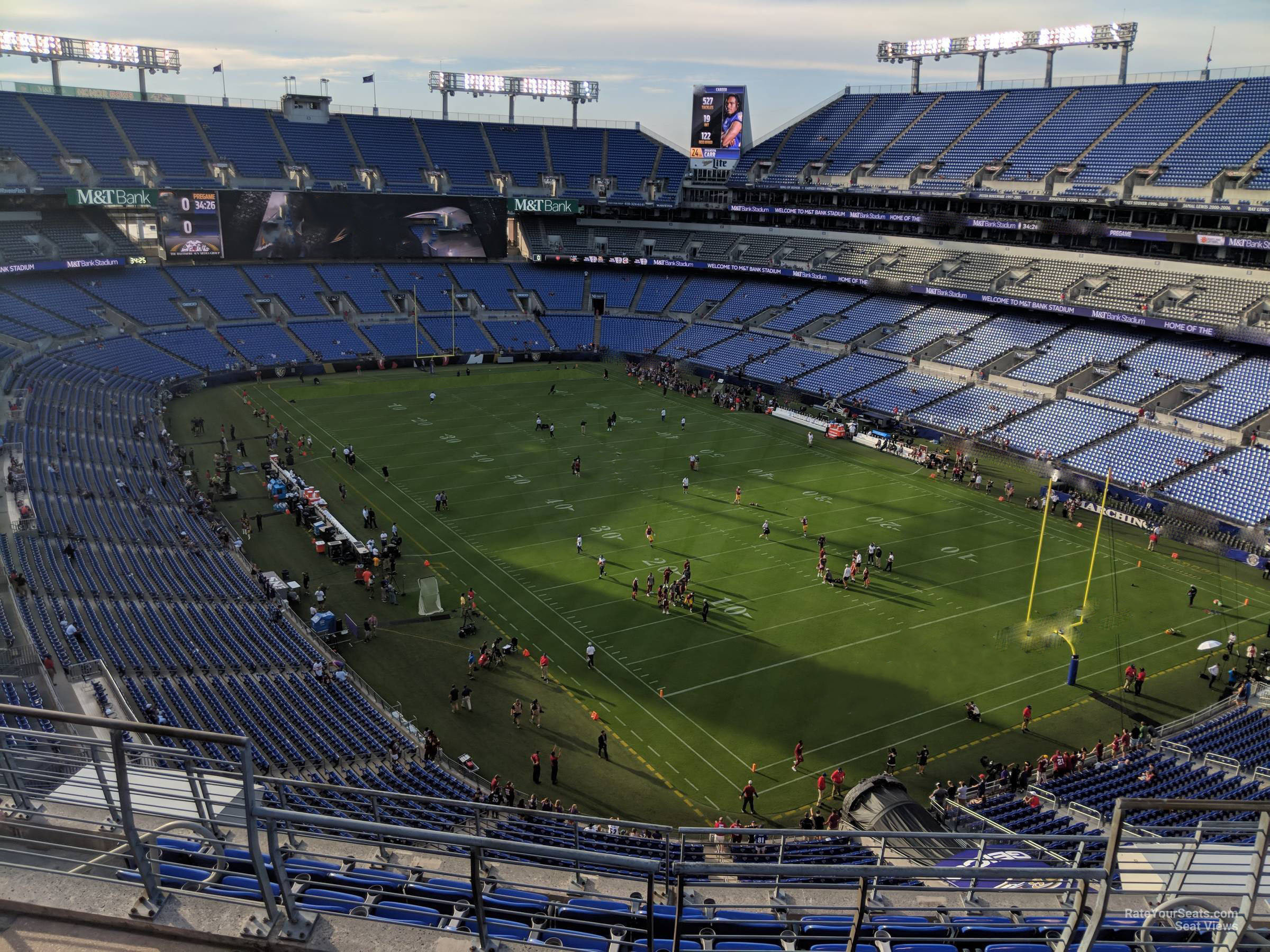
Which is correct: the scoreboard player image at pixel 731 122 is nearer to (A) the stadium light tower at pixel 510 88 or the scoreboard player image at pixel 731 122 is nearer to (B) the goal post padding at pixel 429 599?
(A) the stadium light tower at pixel 510 88

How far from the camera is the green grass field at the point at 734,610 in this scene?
83.7 feet

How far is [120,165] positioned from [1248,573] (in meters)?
76.8

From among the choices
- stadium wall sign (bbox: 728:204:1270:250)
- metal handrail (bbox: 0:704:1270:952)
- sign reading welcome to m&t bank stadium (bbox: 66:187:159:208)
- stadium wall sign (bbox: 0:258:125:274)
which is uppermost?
sign reading welcome to m&t bank stadium (bbox: 66:187:159:208)

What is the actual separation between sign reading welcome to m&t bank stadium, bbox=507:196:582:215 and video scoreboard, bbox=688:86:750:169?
39.0 feet

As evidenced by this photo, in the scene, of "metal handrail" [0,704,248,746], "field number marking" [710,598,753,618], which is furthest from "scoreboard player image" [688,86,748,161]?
"metal handrail" [0,704,248,746]

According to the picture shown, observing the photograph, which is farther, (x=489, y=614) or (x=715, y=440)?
(x=715, y=440)

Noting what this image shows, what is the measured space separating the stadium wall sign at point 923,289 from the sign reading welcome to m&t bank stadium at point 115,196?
31.7m

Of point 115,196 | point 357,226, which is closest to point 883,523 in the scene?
point 357,226

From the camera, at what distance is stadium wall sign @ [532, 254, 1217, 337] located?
173 feet

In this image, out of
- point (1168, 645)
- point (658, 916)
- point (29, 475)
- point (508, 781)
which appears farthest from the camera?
point (29, 475)

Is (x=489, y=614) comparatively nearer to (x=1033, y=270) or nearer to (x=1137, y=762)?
(x=1137, y=762)

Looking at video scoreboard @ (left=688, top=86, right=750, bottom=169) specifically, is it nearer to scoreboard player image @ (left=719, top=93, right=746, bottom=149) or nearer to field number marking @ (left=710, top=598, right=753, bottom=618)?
scoreboard player image @ (left=719, top=93, right=746, bottom=149)

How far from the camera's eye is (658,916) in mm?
7352

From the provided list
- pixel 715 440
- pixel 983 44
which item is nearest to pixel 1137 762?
pixel 715 440
